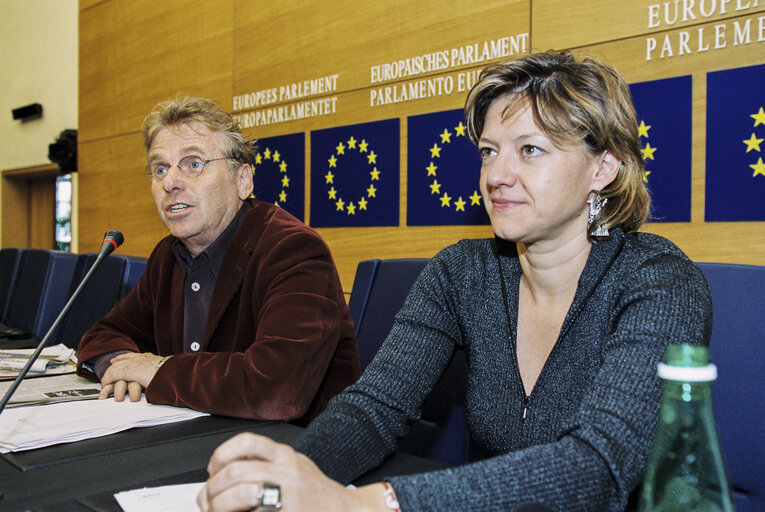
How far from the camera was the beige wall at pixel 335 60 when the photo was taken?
7.37 ft

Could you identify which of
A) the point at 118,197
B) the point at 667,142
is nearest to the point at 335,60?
the point at 667,142

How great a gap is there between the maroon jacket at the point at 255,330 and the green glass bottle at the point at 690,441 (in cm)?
100

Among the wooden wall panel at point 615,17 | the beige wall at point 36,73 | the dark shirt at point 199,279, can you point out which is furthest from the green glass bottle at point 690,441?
the beige wall at point 36,73

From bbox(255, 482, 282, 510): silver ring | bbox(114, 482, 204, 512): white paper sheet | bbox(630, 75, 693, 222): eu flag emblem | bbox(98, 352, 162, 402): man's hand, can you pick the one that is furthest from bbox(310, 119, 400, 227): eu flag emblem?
bbox(255, 482, 282, 510): silver ring

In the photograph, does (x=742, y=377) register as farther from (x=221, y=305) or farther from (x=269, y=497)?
(x=221, y=305)

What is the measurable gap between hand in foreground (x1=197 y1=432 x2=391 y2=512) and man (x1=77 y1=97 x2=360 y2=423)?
1.84 feet

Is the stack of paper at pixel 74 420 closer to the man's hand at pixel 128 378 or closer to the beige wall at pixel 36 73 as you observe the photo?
the man's hand at pixel 128 378

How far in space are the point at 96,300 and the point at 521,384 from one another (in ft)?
7.35

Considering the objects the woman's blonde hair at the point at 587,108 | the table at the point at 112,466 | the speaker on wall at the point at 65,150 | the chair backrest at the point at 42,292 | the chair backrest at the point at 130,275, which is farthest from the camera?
the speaker on wall at the point at 65,150

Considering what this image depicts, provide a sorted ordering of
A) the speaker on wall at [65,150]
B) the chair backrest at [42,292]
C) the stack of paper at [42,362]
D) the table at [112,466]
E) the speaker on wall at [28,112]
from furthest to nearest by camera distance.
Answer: the speaker on wall at [28,112], the speaker on wall at [65,150], the chair backrest at [42,292], the stack of paper at [42,362], the table at [112,466]

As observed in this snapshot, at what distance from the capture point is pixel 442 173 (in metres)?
3.01

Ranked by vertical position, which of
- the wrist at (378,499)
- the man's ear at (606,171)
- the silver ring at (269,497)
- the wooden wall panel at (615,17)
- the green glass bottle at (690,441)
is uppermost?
the wooden wall panel at (615,17)

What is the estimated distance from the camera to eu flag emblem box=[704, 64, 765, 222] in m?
2.07

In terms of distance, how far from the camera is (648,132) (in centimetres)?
234
